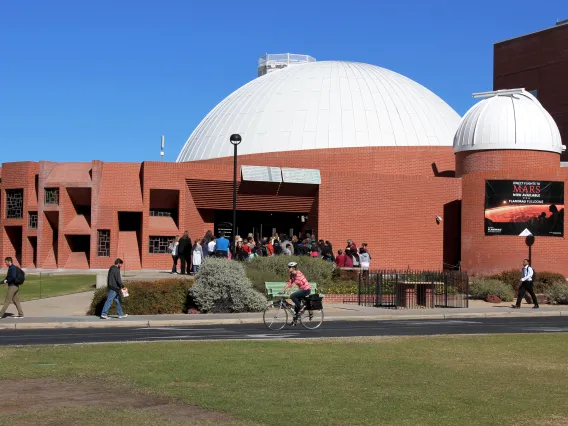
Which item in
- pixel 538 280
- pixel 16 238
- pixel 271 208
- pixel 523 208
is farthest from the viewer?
pixel 271 208

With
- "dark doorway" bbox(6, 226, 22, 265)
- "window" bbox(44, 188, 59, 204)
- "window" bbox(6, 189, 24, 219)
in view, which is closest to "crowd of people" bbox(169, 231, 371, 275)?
"window" bbox(44, 188, 59, 204)

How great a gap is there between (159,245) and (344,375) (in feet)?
102

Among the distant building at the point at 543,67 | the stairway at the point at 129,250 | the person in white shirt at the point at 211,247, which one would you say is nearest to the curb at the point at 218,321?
the person in white shirt at the point at 211,247

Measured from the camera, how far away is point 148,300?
952 inches

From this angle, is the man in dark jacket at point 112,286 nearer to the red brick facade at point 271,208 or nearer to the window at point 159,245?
the red brick facade at point 271,208

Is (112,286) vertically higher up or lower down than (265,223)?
lower down

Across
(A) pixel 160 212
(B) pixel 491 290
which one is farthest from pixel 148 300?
(A) pixel 160 212

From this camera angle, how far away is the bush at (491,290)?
3102 centimetres

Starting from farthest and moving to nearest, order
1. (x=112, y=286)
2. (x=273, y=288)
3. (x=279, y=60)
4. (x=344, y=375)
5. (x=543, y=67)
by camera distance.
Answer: (x=279, y=60) → (x=543, y=67) → (x=273, y=288) → (x=112, y=286) → (x=344, y=375)

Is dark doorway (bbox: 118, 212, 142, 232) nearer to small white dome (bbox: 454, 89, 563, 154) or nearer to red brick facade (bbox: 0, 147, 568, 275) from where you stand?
red brick facade (bbox: 0, 147, 568, 275)

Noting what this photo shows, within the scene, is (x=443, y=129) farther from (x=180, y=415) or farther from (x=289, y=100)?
(x=180, y=415)

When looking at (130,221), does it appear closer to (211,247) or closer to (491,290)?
(211,247)

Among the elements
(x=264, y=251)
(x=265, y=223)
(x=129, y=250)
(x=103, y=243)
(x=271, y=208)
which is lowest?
(x=264, y=251)

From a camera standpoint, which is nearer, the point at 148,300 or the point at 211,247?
the point at 148,300
